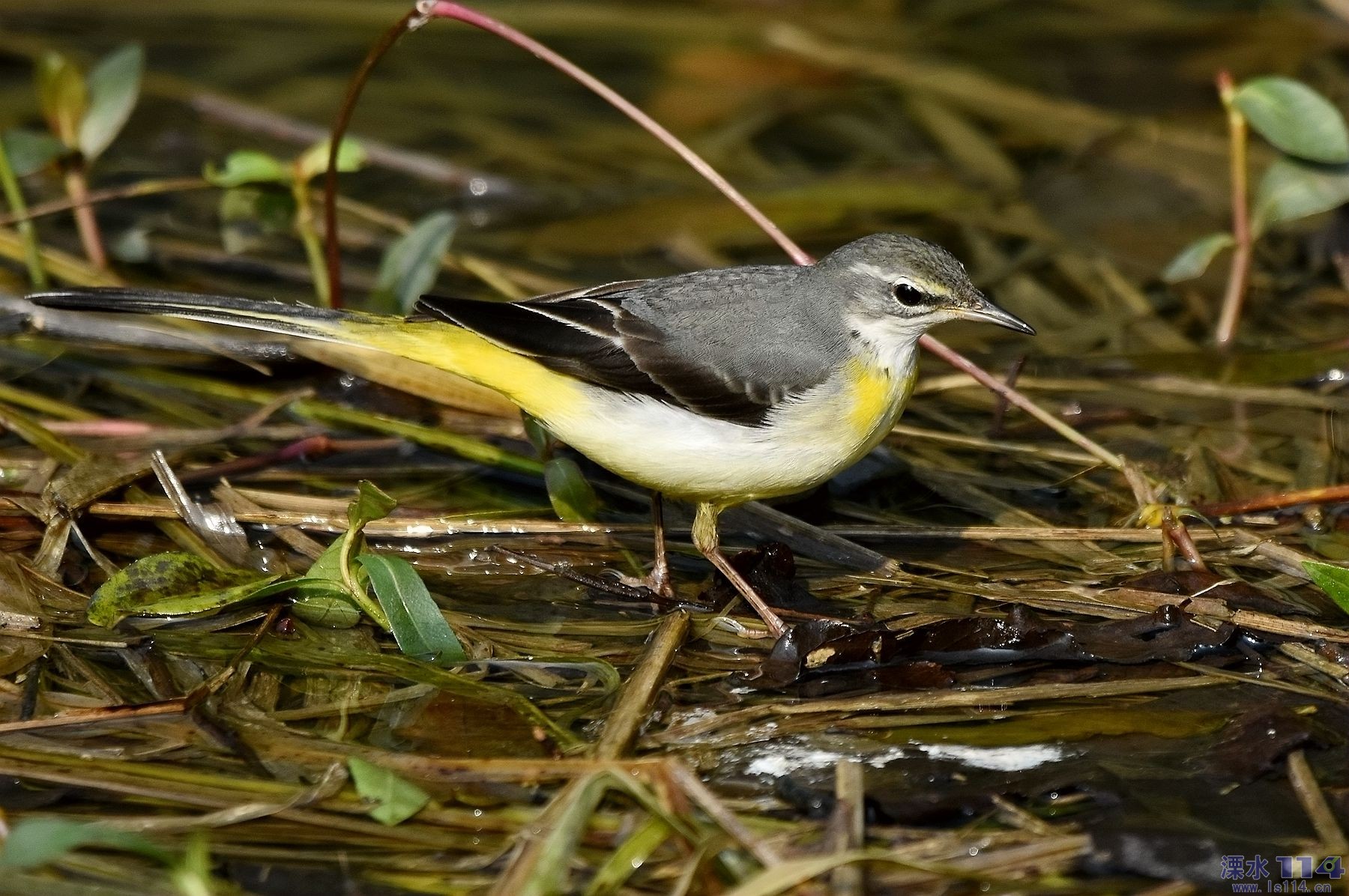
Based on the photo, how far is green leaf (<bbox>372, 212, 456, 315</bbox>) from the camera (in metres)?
7.66

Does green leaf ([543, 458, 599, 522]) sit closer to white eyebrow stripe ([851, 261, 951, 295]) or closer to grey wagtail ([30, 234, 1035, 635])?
grey wagtail ([30, 234, 1035, 635])

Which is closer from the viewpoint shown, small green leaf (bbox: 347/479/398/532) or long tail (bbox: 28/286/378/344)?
small green leaf (bbox: 347/479/398/532)

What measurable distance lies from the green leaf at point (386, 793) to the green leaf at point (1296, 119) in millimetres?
5574

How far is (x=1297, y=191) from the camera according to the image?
7801mm

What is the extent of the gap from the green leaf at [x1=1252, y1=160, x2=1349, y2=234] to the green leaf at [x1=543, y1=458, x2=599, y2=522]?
4114 mm

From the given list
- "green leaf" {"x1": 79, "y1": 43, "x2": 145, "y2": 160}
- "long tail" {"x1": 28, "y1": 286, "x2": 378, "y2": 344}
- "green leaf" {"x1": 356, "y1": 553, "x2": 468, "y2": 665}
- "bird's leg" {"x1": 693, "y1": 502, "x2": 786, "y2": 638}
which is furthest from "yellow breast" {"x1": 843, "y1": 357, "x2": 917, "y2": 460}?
"green leaf" {"x1": 79, "y1": 43, "x2": 145, "y2": 160}

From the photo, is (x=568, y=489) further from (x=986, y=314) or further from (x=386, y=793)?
(x=386, y=793)

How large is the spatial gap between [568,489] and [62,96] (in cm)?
369

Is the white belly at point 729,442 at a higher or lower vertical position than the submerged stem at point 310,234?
lower

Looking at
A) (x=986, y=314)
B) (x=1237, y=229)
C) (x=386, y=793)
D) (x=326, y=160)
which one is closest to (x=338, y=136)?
(x=326, y=160)

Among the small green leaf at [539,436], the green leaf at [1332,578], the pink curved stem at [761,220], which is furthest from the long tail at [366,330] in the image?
the green leaf at [1332,578]

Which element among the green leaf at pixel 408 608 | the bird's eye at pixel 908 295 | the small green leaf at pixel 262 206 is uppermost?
the small green leaf at pixel 262 206

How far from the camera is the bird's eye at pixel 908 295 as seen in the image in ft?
20.0

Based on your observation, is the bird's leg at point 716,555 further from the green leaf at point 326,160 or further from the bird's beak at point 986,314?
the green leaf at point 326,160
